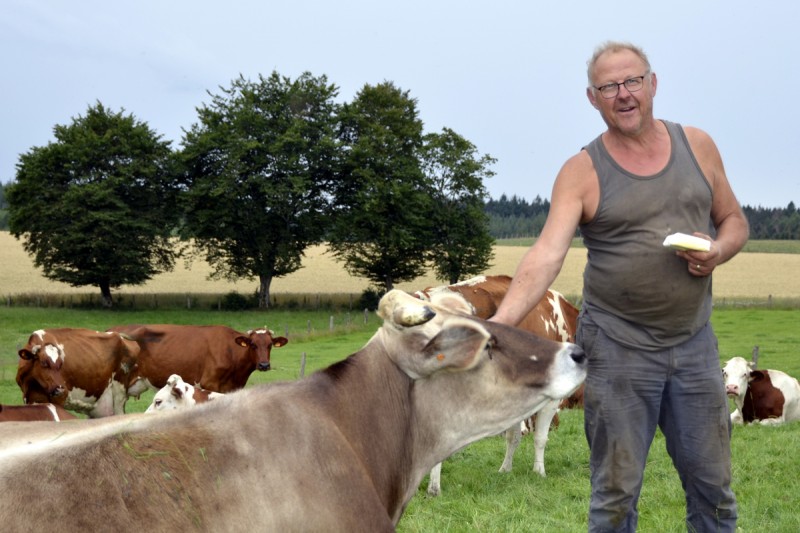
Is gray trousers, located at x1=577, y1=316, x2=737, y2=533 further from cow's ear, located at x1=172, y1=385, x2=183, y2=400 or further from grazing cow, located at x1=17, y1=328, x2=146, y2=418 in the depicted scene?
grazing cow, located at x1=17, y1=328, x2=146, y2=418

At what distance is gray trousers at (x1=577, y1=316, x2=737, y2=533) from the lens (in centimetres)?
437

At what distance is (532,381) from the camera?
3555 mm

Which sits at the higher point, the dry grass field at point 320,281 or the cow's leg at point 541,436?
the cow's leg at point 541,436

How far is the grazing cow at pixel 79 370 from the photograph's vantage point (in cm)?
1438

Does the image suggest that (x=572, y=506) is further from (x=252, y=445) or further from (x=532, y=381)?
(x=252, y=445)

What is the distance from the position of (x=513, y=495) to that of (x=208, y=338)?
391 inches

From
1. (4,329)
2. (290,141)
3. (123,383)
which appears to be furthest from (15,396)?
(290,141)

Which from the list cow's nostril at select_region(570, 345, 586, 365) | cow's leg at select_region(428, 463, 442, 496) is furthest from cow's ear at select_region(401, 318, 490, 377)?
cow's leg at select_region(428, 463, 442, 496)

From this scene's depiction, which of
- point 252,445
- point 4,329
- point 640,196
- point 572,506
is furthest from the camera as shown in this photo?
point 4,329

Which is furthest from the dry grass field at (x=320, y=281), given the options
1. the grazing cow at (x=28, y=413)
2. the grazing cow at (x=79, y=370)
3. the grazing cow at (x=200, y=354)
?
the grazing cow at (x=28, y=413)

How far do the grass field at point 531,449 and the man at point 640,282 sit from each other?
7.99ft

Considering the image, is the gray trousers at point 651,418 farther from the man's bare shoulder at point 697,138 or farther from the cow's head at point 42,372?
the cow's head at point 42,372

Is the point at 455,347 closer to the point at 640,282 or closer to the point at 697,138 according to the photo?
the point at 640,282

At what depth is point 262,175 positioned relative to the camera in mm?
46875
